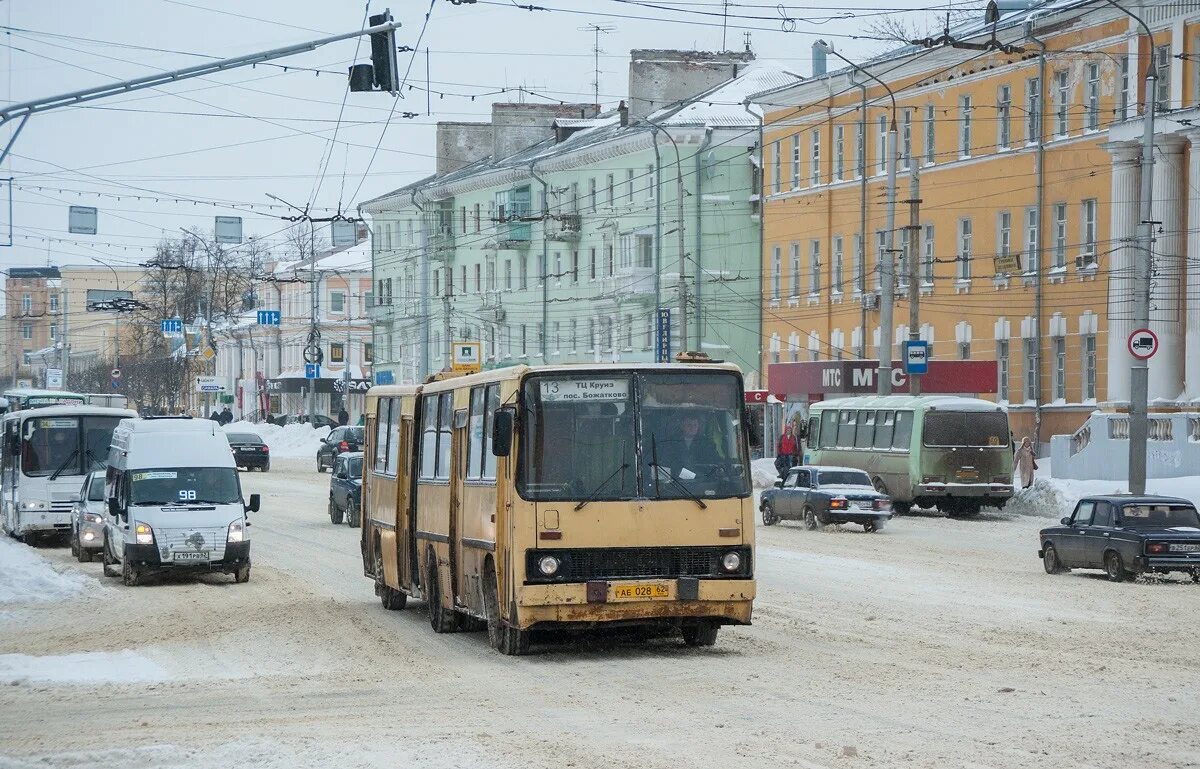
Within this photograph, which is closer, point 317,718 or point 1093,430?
point 317,718

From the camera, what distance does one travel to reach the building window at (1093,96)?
51156 mm

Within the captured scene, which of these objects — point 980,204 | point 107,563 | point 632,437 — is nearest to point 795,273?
point 980,204

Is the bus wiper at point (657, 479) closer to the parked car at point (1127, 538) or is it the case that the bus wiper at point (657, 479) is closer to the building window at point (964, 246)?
the parked car at point (1127, 538)

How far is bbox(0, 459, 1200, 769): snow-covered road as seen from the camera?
37.8 ft

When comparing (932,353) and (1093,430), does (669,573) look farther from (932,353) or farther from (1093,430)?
(932,353)

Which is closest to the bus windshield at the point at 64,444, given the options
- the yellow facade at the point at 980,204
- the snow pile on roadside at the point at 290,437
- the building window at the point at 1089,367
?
the yellow facade at the point at 980,204

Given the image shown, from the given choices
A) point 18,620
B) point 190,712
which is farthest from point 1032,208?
point 190,712

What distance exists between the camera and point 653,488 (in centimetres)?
1686

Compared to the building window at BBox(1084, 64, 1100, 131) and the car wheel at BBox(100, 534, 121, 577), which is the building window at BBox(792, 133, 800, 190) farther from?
the car wheel at BBox(100, 534, 121, 577)

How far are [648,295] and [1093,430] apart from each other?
96.3ft

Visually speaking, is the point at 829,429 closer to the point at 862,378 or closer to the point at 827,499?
the point at 862,378

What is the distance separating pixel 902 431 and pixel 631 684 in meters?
32.5

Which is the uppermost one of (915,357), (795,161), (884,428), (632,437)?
(795,161)

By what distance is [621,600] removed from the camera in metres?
16.5
